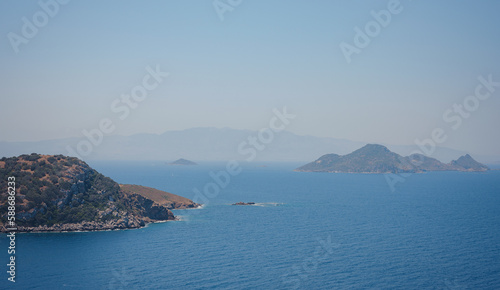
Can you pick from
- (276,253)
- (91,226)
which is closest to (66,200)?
(91,226)

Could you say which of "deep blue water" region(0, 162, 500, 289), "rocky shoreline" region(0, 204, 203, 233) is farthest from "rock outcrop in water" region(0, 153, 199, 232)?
"deep blue water" region(0, 162, 500, 289)

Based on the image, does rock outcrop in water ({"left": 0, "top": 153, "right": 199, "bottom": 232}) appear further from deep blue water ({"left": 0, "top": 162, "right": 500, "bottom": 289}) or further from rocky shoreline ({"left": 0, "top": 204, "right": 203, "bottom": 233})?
deep blue water ({"left": 0, "top": 162, "right": 500, "bottom": 289})

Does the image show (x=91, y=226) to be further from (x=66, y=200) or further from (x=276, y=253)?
(x=276, y=253)

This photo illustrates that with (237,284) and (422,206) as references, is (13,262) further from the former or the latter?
(422,206)

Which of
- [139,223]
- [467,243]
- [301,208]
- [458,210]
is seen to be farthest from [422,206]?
[139,223]

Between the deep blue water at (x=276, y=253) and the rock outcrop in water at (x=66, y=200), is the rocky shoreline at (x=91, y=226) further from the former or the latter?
the deep blue water at (x=276, y=253)

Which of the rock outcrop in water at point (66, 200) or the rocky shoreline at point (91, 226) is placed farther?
the rock outcrop in water at point (66, 200)

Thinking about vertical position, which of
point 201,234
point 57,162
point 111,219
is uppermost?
point 57,162

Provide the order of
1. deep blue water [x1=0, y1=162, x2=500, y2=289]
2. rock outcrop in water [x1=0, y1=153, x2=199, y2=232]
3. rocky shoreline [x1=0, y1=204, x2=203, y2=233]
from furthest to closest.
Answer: rock outcrop in water [x1=0, y1=153, x2=199, y2=232] < rocky shoreline [x1=0, y1=204, x2=203, y2=233] < deep blue water [x1=0, y1=162, x2=500, y2=289]

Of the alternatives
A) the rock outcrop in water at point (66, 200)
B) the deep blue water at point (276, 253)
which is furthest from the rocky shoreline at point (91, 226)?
the deep blue water at point (276, 253)
